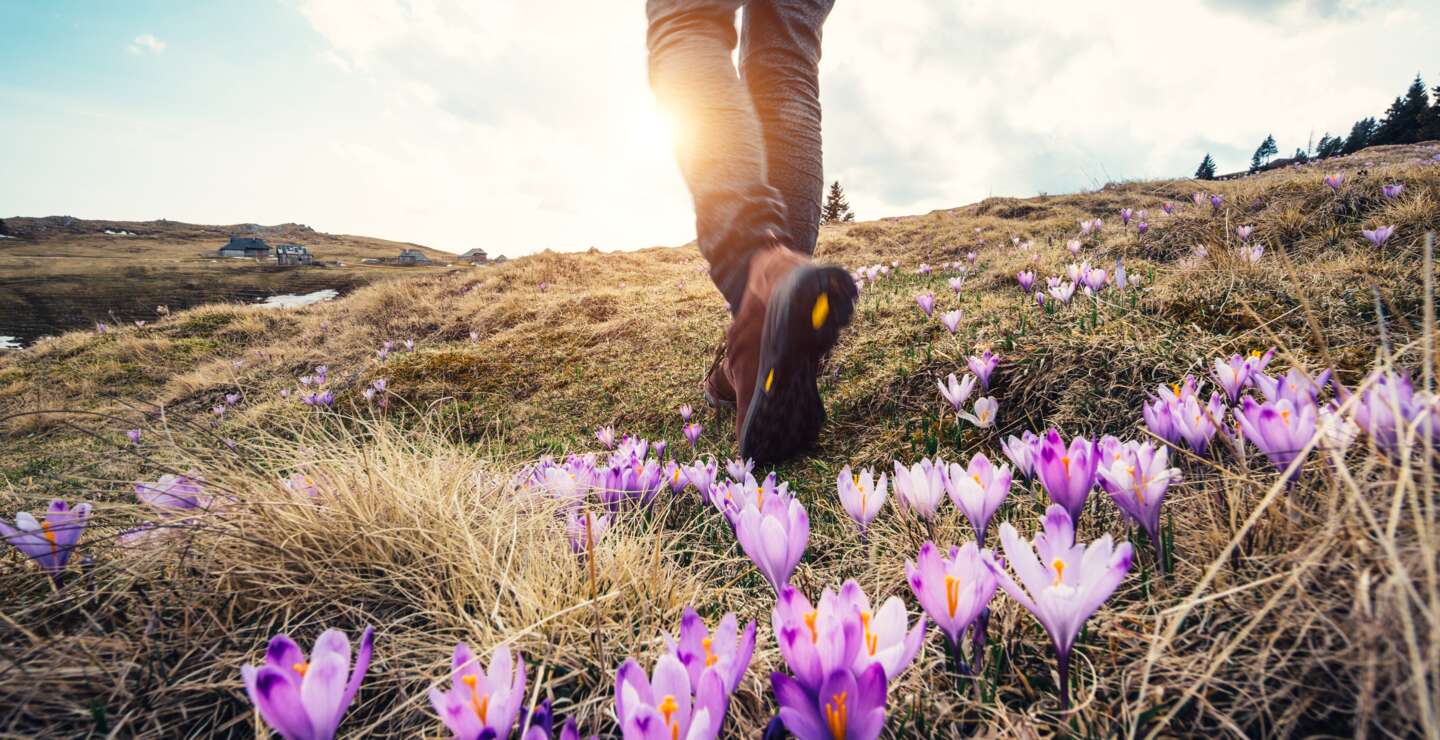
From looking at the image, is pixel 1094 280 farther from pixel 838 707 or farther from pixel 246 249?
pixel 246 249

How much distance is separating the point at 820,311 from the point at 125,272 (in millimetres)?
74953

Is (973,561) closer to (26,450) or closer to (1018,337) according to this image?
(1018,337)

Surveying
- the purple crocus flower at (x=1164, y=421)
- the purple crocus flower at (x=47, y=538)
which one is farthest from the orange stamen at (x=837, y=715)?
the purple crocus flower at (x=47, y=538)

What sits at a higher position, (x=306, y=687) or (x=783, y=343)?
(x=783, y=343)

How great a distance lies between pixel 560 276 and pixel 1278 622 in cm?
1266

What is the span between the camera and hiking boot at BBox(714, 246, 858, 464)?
1574mm

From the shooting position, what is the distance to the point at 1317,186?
198 inches

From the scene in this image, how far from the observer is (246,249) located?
79312 mm

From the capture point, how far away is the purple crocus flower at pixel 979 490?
3.85ft

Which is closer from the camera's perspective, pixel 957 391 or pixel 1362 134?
pixel 957 391

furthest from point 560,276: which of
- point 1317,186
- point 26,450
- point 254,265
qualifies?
point 254,265

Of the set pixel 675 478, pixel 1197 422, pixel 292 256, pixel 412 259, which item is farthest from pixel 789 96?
pixel 412 259

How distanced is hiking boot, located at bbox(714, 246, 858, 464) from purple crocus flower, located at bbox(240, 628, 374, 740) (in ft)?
3.76

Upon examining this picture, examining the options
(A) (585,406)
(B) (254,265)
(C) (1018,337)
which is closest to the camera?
(C) (1018,337)
